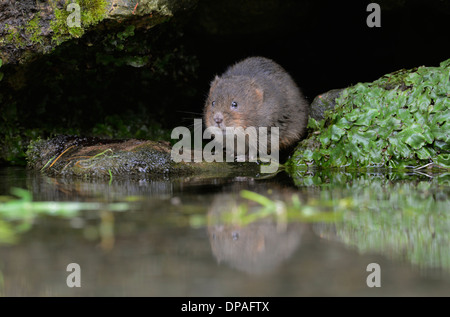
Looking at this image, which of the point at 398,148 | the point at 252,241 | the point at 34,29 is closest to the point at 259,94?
the point at 398,148

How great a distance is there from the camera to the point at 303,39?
1082 centimetres

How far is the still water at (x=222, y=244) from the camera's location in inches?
90.7

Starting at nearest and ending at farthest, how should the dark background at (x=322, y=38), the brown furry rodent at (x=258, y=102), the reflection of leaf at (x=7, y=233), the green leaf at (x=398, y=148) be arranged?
1. the reflection of leaf at (x=7, y=233)
2. the green leaf at (x=398, y=148)
3. the brown furry rodent at (x=258, y=102)
4. the dark background at (x=322, y=38)

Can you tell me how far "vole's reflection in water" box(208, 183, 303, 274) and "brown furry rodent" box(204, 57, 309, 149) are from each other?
399cm

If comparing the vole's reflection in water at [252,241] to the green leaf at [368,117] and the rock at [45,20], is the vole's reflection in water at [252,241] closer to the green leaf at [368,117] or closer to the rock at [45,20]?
the green leaf at [368,117]

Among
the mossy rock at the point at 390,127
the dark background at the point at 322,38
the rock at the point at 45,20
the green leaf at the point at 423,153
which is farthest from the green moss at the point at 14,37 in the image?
the green leaf at the point at 423,153

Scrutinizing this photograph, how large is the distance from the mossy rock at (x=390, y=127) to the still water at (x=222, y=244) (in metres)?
2.18

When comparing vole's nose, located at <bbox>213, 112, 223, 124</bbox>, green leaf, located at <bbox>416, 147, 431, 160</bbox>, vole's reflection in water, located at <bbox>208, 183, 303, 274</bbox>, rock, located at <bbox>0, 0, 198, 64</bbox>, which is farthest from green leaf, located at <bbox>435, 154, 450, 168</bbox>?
rock, located at <bbox>0, 0, 198, 64</bbox>

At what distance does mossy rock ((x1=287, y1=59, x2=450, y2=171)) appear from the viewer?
676 centimetres

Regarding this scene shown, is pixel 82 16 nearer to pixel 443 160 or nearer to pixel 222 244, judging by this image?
pixel 222 244

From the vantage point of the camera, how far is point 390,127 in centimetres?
699

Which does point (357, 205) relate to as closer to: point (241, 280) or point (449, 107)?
point (241, 280)

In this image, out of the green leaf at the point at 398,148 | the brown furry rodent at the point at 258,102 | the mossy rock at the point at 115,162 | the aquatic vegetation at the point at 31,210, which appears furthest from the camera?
the brown furry rodent at the point at 258,102

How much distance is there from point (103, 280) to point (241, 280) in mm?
663
